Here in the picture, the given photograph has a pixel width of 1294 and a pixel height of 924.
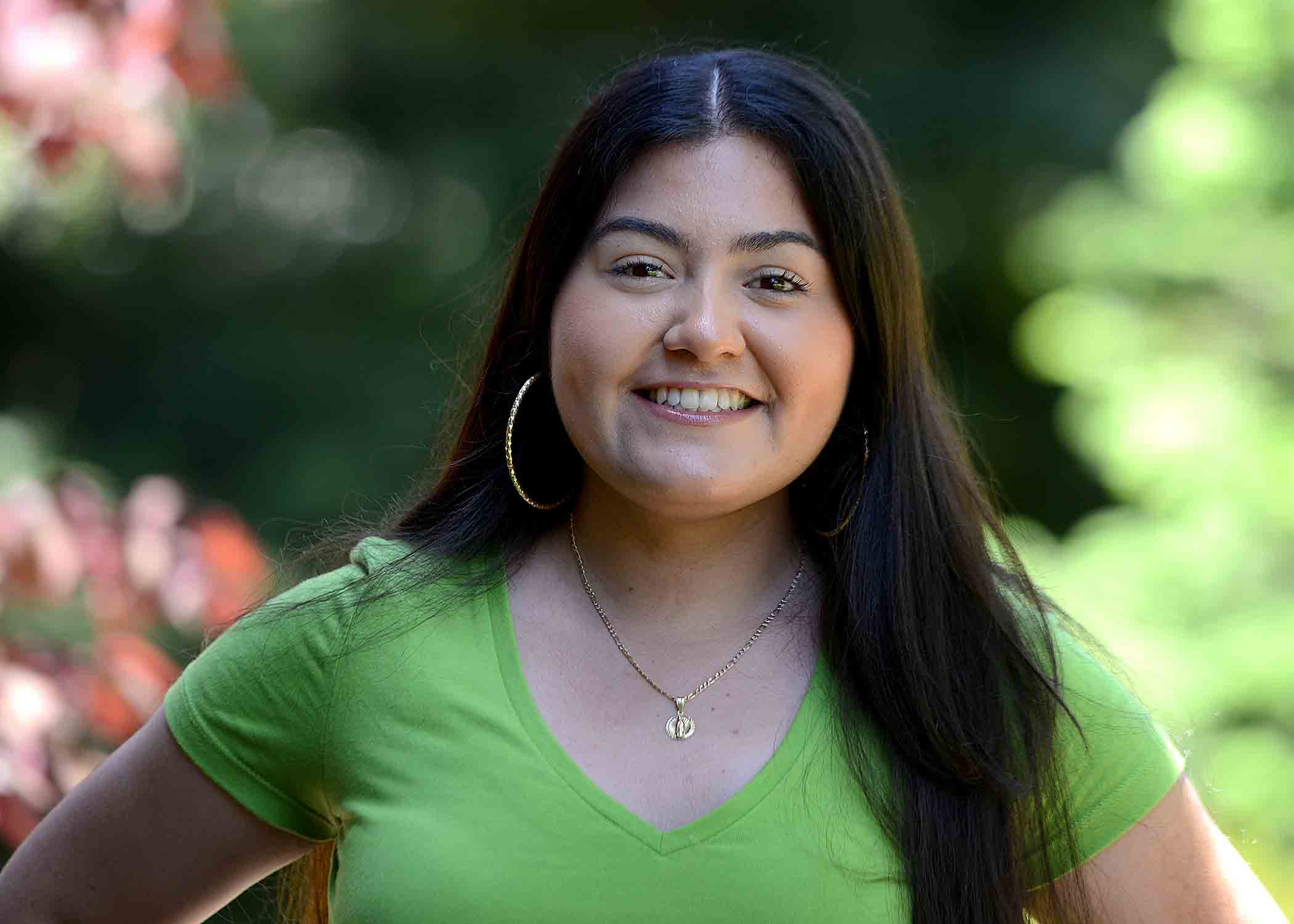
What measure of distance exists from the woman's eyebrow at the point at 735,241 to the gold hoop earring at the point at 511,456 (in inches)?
10.8

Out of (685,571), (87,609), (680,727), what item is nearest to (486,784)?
(680,727)

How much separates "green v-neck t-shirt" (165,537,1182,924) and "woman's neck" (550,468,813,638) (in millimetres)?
118

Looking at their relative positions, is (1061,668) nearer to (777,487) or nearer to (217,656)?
(777,487)

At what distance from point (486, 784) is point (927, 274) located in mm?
4185

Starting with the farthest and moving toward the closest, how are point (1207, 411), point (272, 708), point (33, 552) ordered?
point (1207, 411)
point (33, 552)
point (272, 708)

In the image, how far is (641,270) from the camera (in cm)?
180

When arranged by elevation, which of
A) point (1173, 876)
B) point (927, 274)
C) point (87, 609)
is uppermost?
point (927, 274)

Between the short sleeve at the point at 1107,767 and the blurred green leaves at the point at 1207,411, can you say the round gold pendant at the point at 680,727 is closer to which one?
the short sleeve at the point at 1107,767

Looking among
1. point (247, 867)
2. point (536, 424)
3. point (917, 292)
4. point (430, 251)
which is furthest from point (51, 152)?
point (430, 251)

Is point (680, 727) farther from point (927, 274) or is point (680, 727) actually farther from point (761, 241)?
point (927, 274)

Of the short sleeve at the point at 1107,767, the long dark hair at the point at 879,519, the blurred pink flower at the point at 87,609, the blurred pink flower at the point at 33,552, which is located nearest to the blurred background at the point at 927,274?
the blurred pink flower at the point at 87,609

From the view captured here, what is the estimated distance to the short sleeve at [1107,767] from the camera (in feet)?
5.84

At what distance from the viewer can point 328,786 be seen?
182 cm

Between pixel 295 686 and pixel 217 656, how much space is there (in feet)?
0.39
